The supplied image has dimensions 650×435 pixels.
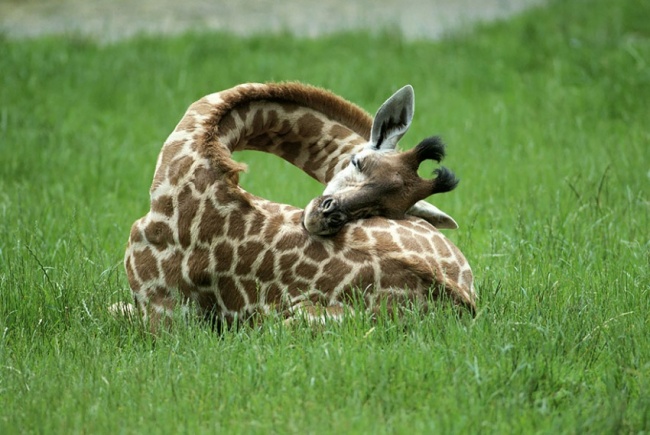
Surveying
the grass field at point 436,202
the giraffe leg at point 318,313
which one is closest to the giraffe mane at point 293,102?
the giraffe leg at point 318,313

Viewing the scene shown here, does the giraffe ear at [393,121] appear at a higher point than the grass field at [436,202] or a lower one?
higher

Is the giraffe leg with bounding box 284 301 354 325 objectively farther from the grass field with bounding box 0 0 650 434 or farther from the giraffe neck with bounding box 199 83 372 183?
the giraffe neck with bounding box 199 83 372 183

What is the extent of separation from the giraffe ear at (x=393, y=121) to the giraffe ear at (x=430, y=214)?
34 centimetres

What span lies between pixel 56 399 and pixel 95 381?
198mm

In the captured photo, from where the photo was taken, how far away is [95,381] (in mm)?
4449

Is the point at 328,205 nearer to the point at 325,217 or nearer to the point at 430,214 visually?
the point at 325,217

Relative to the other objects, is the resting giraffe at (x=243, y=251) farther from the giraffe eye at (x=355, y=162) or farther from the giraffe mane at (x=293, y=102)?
the giraffe eye at (x=355, y=162)

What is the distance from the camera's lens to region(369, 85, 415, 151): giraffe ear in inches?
204

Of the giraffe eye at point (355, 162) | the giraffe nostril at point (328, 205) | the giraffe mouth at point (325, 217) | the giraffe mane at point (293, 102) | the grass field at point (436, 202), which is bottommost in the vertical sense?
the grass field at point (436, 202)

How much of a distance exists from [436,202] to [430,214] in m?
2.43

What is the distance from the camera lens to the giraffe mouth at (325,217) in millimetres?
4859

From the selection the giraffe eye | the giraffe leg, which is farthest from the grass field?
the giraffe eye

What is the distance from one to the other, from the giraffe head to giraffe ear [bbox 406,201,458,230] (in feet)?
0.52

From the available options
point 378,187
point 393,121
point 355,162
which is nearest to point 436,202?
point 393,121
